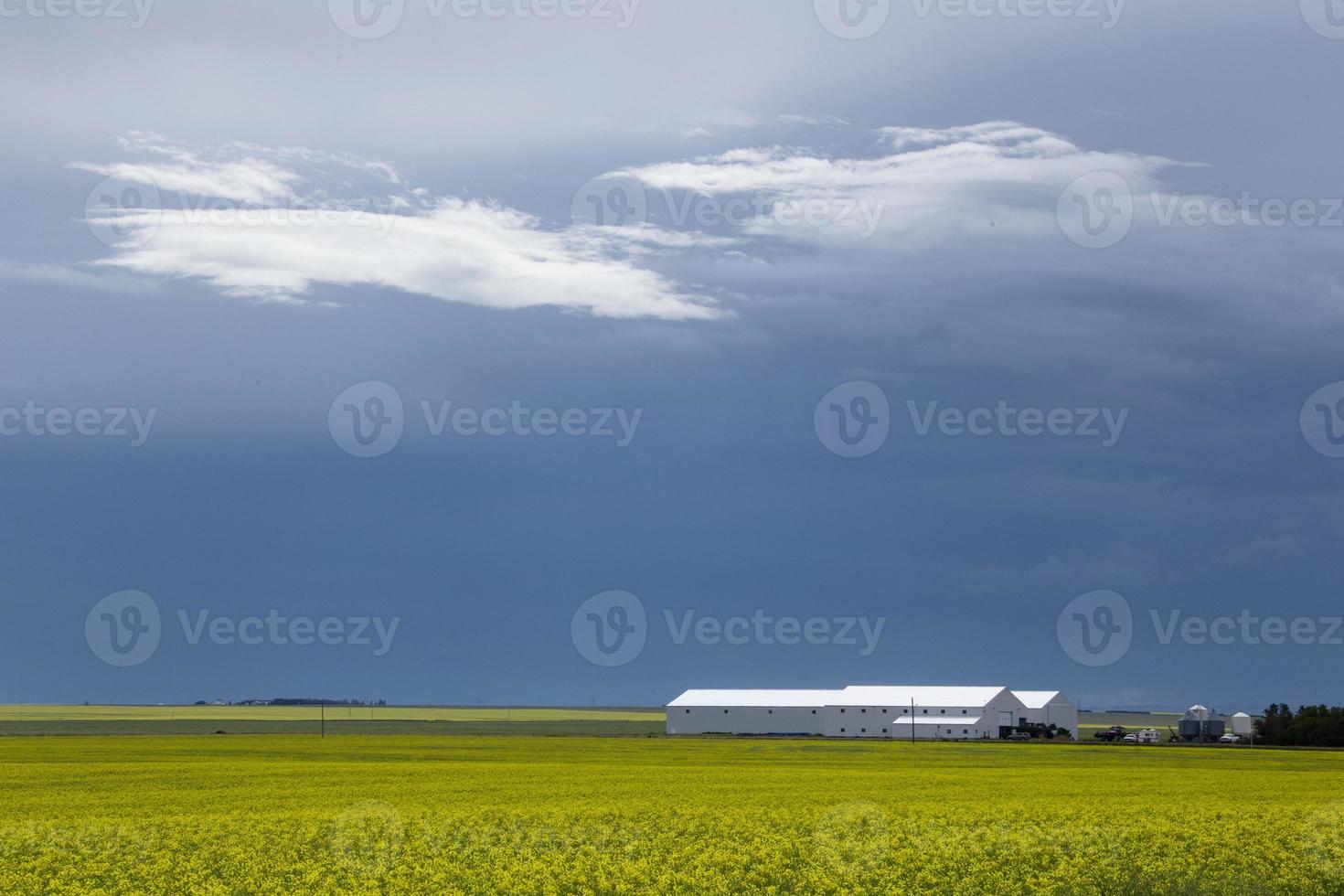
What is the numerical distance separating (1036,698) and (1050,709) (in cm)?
266

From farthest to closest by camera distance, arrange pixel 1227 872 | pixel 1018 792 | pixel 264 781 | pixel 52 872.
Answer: pixel 264 781 → pixel 1018 792 → pixel 1227 872 → pixel 52 872

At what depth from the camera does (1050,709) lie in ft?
490

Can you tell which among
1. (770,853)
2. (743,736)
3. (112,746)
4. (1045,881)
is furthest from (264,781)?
(743,736)

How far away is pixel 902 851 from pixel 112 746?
86.4 metres

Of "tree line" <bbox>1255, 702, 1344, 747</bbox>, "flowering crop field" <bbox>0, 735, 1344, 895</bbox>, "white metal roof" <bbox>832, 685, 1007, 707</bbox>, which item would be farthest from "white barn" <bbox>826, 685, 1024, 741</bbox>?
"flowering crop field" <bbox>0, 735, 1344, 895</bbox>

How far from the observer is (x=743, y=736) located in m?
143

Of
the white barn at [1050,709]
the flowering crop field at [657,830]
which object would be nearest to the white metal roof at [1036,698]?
the white barn at [1050,709]

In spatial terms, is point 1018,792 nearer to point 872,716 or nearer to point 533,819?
point 533,819

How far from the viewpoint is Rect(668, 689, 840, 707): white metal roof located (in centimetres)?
15300

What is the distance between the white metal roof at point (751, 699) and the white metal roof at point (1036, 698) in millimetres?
20123

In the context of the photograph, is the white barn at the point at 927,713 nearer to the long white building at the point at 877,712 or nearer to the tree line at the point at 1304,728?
the long white building at the point at 877,712

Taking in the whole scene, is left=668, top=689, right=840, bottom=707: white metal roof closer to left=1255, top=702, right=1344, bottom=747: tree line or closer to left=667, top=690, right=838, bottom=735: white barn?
left=667, top=690, right=838, bottom=735: white barn

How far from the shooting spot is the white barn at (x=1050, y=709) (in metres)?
147

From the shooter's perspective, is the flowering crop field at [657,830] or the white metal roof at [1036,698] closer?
the flowering crop field at [657,830]
